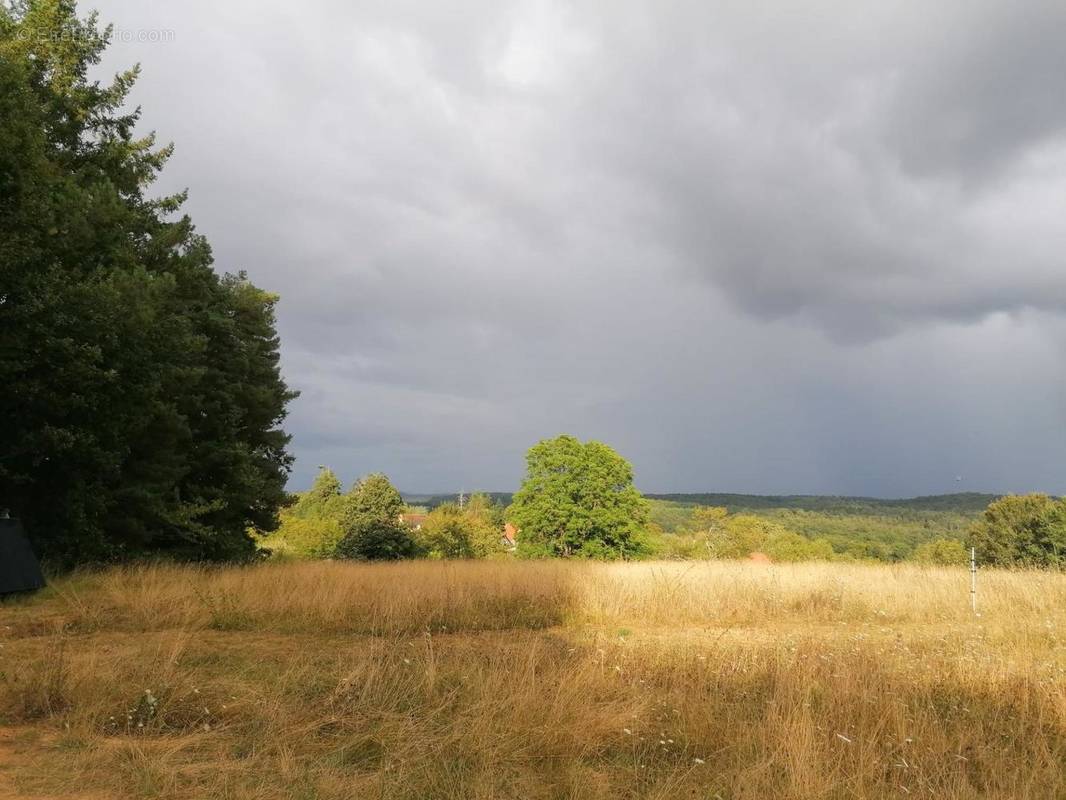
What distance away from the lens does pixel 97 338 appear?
12.1 m

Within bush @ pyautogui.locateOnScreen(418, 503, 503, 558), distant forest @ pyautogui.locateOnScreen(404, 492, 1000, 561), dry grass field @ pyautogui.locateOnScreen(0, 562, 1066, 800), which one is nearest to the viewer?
dry grass field @ pyautogui.locateOnScreen(0, 562, 1066, 800)

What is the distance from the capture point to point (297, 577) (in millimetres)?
12188

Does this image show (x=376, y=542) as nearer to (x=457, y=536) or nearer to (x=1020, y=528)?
(x=457, y=536)

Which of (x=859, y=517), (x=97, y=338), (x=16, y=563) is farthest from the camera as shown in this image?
(x=859, y=517)

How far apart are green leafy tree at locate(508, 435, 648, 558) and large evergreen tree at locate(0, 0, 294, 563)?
20.3 metres

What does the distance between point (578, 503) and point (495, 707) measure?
35.3 m

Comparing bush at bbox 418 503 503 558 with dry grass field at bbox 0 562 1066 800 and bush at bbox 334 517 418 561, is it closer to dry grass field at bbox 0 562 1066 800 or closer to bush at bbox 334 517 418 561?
bush at bbox 334 517 418 561

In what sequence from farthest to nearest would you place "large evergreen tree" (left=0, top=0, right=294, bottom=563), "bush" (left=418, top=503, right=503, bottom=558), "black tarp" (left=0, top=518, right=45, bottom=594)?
"bush" (left=418, top=503, right=503, bottom=558) → "large evergreen tree" (left=0, top=0, right=294, bottom=563) → "black tarp" (left=0, top=518, right=45, bottom=594)

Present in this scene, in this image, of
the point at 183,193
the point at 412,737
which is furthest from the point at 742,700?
the point at 183,193

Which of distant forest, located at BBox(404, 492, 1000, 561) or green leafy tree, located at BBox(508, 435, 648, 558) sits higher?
green leafy tree, located at BBox(508, 435, 648, 558)

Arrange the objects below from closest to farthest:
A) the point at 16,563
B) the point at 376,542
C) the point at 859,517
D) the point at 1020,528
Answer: the point at 16,563 < the point at 376,542 < the point at 1020,528 < the point at 859,517

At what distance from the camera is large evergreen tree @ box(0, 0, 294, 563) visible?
11484 millimetres

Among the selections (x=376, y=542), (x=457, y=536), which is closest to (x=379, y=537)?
(x=376, y=542)

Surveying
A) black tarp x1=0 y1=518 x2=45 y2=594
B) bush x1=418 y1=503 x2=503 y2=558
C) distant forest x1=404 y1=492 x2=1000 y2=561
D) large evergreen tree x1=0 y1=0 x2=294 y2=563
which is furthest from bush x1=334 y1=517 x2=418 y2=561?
distant forest x1=404 y1=492 x2=1000 y2=561
